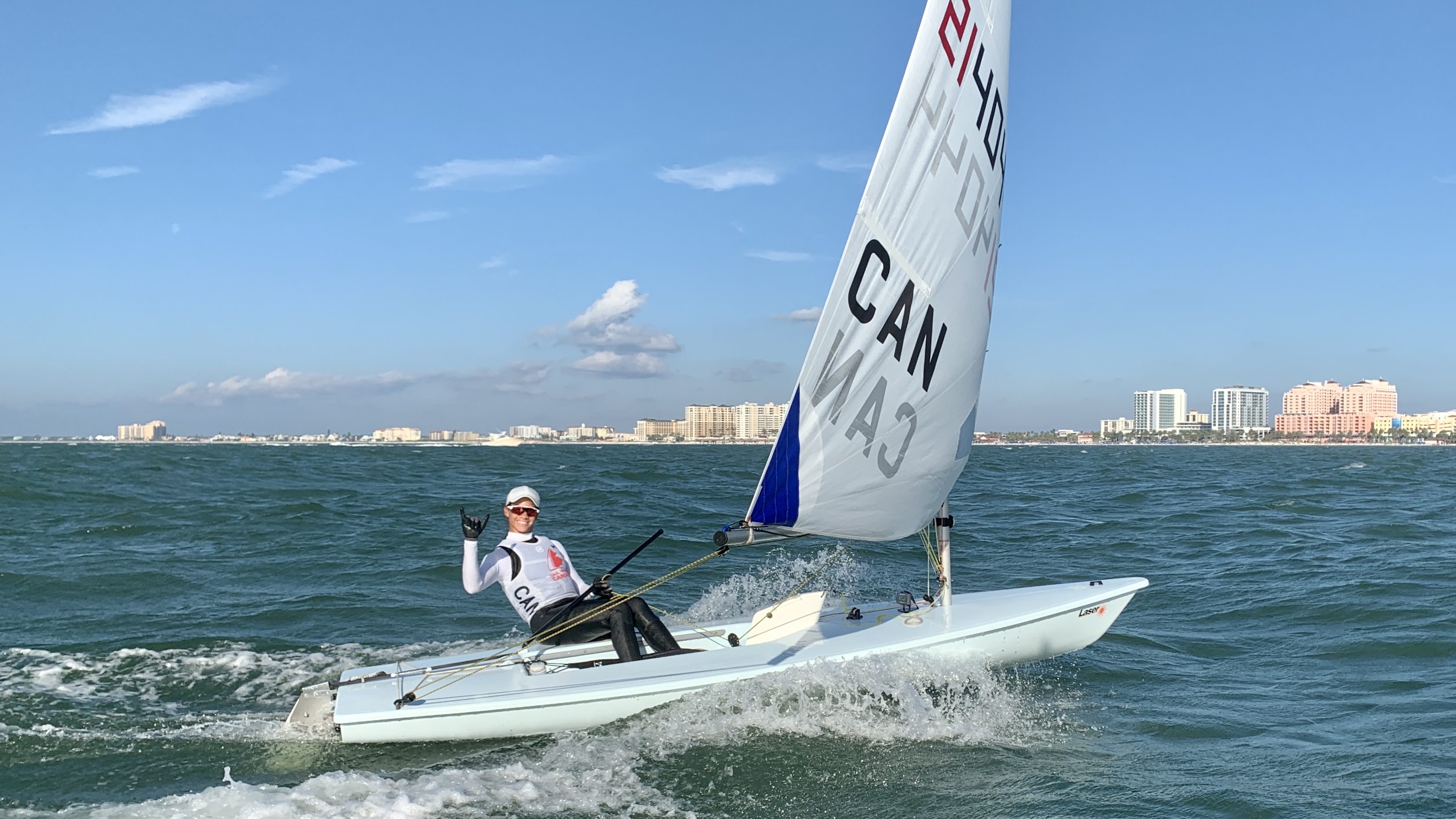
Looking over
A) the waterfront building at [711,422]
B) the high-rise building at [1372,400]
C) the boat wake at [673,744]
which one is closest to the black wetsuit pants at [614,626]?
the boat wake at [673,744]

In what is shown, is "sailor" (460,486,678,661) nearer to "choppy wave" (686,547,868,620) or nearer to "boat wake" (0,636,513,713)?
"boat wake" (0,636,513,713)

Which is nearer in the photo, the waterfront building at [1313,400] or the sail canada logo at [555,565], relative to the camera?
the sail canada logo at [555,565]

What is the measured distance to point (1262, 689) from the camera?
19.8ft

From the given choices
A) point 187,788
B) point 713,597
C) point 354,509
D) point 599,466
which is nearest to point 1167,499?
point 713,597

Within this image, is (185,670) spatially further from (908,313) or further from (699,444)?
(699,444)

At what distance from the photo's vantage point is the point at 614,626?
5543mm

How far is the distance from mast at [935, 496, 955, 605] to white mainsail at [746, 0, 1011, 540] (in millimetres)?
581

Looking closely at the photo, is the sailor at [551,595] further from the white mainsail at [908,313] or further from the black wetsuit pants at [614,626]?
the white mainsail at [908,313]

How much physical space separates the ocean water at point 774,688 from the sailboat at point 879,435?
17 cm

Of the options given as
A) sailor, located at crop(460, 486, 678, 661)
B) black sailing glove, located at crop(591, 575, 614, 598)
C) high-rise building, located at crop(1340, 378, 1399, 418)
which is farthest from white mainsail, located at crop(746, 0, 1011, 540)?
high-rise building, located at crop(1340, 378, 1399, 418)

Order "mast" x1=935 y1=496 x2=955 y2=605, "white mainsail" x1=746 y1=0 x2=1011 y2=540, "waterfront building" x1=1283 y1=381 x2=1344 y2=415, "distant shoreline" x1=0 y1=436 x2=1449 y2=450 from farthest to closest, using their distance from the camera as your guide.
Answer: "waterfront building" x1=1283 y1=381 x2=1344 y2=415
"distant shoreline" x1=0 y1=436 x2=1449 y2=450
"mast" x1=935 y1=496 x2=955 y2=605
"white mainsail" x1=746 y1=0 x2=1011 y2=540

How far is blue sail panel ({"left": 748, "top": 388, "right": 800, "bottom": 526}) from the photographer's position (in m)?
4.92

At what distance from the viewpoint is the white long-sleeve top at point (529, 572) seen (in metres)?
5.57

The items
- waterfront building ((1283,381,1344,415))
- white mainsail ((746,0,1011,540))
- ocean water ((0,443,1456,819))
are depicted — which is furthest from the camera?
waterfront building ((1283,381,1344,415))
